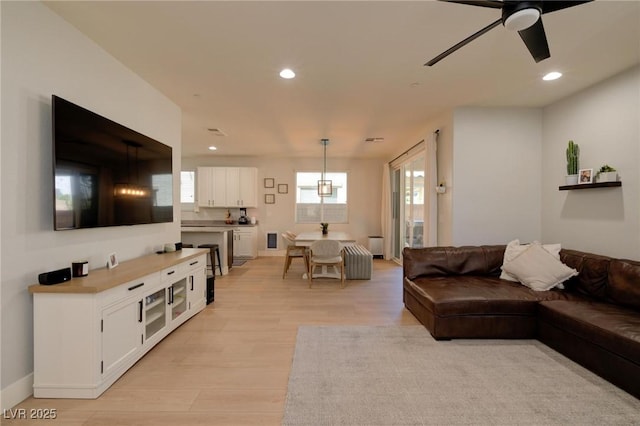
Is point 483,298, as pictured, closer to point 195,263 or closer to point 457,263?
point 457,263

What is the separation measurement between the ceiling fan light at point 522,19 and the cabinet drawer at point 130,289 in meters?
3.06

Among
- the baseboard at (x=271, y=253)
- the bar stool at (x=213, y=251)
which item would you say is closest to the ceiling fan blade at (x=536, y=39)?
the bar stool at (x=213, y=251)

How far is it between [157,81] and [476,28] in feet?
10.3

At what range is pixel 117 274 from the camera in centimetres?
218

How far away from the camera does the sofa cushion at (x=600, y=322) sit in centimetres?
192

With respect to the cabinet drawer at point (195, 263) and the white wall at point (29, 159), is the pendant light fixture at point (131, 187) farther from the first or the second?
the cabinet drawer at point (195, 263)

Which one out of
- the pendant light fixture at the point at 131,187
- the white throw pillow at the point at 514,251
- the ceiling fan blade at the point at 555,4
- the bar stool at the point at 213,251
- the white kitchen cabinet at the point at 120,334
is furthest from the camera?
the bar stool at the point at 213,251

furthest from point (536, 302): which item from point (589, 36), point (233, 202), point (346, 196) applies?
point (233, 202)

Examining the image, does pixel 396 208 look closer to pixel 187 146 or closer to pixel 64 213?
pixel 187 146

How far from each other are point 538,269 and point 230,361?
3.21 meters

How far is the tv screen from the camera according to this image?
2.00m

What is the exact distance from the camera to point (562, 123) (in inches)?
144

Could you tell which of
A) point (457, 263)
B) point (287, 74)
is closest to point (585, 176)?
point (457, 263)

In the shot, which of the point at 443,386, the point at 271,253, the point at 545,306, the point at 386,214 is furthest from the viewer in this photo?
the point at 271,253
